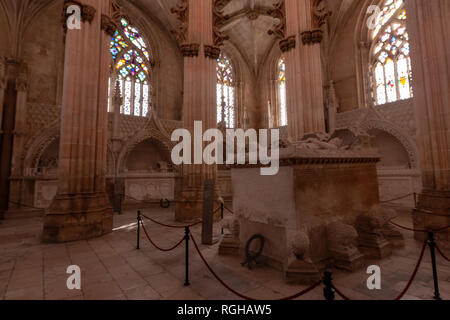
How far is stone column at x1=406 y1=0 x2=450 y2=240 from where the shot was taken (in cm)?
472

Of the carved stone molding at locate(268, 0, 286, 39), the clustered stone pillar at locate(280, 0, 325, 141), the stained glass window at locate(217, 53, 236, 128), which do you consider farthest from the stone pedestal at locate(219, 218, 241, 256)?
the stained glass window at locate(217, 53, 236, 128)

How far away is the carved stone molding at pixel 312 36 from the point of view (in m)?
7.67

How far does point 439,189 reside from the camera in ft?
15.6

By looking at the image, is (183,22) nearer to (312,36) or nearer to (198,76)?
(198,76)

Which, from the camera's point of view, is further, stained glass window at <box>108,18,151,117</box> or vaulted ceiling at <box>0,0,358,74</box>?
stained glass window at <box>108,18,151,117</box>

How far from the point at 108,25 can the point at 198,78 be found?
2855 millimetres

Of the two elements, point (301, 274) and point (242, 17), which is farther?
point (242, 17)

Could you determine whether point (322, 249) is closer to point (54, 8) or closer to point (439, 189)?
point (439, 189)

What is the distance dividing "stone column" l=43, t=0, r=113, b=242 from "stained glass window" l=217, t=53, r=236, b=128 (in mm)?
13416

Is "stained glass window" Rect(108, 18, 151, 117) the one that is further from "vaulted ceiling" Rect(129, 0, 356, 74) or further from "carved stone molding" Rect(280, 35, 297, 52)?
"carved stone molding" Rect(280, 35, 297, 52)

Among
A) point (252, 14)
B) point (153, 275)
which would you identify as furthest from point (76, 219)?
point (252, 14)

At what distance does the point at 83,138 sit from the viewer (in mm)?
5707

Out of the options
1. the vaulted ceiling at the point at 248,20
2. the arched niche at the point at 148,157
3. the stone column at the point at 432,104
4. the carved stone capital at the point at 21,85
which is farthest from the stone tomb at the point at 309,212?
the vaulted ceiling at the point at 248,20

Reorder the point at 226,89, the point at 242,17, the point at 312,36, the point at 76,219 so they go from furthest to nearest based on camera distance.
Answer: the point at 226,89 < the point at 242,17 < the point at 312,36 < the point at 76,219
